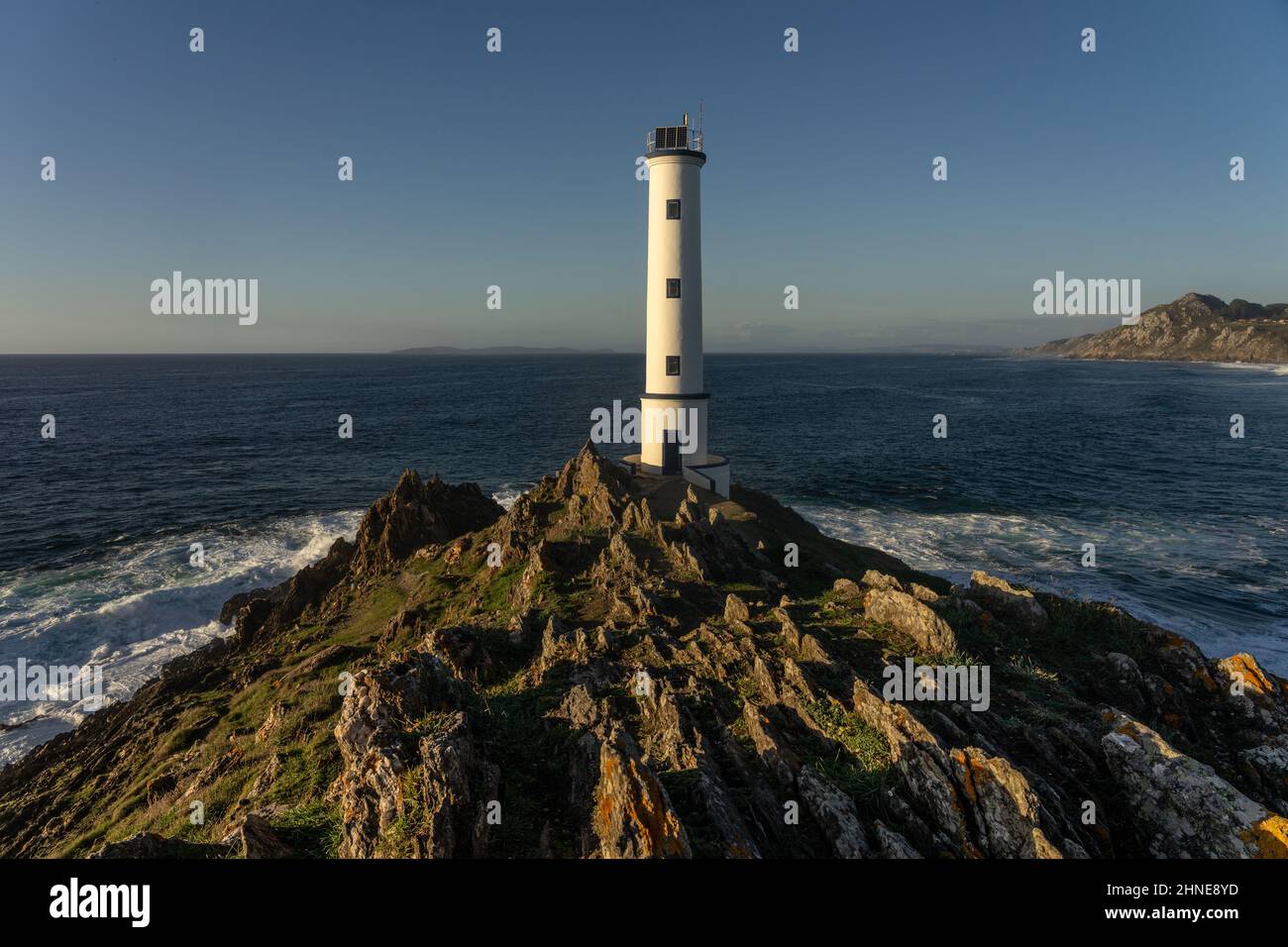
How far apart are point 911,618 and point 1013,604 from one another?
4.89 m

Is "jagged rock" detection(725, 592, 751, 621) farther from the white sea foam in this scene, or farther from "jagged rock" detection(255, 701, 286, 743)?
the white sea foam

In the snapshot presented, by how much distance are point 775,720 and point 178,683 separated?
2195 centimetres

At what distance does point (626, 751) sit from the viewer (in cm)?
975

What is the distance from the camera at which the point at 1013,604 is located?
1978cm

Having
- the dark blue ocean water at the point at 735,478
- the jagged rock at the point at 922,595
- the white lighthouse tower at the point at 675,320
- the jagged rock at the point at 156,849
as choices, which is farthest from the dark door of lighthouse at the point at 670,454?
the jagged rock at the point at 156,849

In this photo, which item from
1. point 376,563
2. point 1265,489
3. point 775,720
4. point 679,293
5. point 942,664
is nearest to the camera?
point 775,720

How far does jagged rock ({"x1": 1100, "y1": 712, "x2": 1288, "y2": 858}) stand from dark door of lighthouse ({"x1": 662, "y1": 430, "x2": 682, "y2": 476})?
25.7 m

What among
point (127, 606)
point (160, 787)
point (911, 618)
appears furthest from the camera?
point (127, 606)

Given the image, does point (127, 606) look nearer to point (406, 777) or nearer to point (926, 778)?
point (406, 777)

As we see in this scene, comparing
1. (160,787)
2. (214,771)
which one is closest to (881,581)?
(214,771)

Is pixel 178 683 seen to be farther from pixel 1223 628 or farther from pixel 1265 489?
pixel 1265 489

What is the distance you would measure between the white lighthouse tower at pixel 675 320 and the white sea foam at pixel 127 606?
2362cm

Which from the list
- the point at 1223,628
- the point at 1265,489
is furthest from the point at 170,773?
the point at 1265,489
